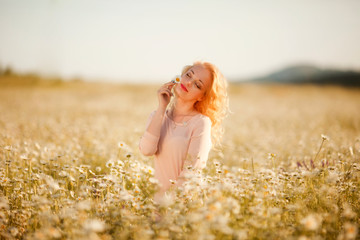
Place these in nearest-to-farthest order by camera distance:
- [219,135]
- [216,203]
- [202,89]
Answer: [216,203], [202,89], [219,135]

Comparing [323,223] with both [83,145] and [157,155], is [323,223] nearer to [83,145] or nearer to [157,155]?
[157,155]

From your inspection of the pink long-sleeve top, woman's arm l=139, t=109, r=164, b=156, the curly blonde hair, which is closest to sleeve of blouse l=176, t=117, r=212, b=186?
the pink long-sleeve top

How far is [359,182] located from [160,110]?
2.63 metres

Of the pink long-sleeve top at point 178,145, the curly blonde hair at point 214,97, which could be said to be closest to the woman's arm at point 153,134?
the pink long-sleeve top at point 178,145

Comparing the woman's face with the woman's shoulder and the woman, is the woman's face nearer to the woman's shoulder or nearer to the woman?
the woman

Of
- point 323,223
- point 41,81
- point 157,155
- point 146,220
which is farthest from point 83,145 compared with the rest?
point 41,81

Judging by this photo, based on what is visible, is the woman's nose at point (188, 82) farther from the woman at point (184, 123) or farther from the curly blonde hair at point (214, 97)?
the curly blonde hair at point (214, 97)

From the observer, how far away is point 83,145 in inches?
214

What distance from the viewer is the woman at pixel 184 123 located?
3.07 meters

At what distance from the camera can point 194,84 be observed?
3246 mm

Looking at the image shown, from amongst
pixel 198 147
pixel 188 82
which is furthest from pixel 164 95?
pixel 198 147

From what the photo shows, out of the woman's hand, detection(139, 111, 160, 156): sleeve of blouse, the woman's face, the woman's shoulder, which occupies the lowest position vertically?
detection(139, 111, 160, 156): sleeve of blouse

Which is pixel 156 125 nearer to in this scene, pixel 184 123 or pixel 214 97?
pixel 184 123

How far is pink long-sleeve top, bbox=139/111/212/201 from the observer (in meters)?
3.04
